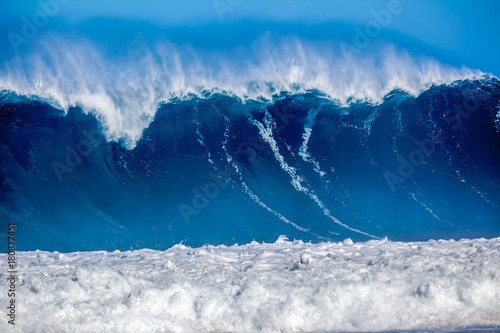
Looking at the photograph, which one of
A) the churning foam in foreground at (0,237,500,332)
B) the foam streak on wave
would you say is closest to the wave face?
the foam streak on wave

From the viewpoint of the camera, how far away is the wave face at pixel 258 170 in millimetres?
6910

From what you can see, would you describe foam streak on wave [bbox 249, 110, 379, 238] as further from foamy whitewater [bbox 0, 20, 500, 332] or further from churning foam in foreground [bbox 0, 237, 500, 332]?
churning foam in foreground [bbox 0, 237, 500, 332]

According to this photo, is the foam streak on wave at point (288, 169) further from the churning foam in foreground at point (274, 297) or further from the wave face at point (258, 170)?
the churning foam in foreground at point (274, 297)

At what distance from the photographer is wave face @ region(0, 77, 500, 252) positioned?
691 centimetres

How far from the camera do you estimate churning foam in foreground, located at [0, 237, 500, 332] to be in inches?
123

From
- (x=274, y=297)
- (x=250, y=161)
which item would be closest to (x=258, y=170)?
(x=250, y=161)

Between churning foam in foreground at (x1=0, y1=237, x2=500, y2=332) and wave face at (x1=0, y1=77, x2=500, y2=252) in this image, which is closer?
churning foam in foreground at (x1=0, y1=237, x2=500, y2=332)

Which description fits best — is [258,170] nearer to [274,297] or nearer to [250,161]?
[250,161]

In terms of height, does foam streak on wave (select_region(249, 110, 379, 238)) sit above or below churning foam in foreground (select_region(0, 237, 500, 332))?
above

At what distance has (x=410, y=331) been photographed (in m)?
2.99

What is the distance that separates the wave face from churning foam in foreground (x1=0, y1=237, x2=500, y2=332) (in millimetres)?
3025

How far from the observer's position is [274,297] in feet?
10.9

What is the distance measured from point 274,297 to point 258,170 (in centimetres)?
410

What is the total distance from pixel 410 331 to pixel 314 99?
5.40m
